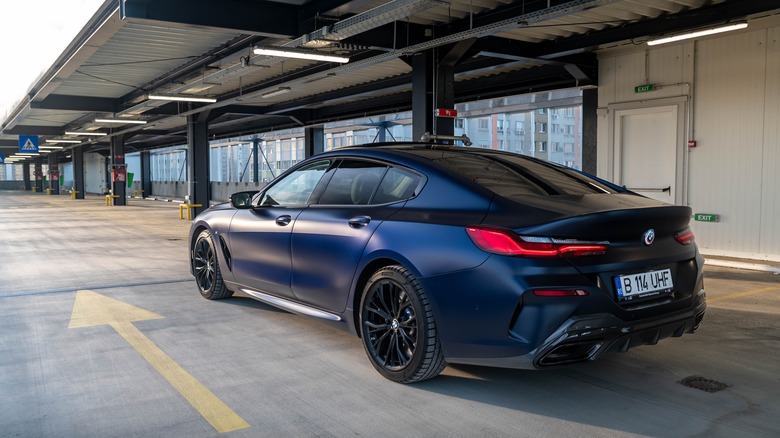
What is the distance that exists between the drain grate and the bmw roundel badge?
997 mm

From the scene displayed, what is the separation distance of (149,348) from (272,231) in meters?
1.21

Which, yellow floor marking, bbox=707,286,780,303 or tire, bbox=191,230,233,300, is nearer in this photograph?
tire, bbox=191,230,233,300

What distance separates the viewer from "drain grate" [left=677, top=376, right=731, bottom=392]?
3732 millimetres

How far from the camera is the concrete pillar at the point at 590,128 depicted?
39.9 feet

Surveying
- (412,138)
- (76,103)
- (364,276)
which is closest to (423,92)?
(412,138)

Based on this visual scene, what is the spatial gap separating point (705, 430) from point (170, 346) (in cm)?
346

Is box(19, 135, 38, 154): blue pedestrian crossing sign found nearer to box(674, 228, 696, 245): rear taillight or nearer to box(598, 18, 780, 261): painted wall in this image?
box(598, 18, 780, 261): painted wall

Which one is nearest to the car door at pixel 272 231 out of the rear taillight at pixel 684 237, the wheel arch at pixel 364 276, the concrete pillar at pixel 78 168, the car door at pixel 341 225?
the car door at pixel 341 225

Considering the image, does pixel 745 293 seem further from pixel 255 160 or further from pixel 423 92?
pixel 255 160

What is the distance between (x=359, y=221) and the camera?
13.1ft

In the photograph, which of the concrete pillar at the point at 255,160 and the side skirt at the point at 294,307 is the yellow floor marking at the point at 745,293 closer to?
the side skirt at the point at 294,307

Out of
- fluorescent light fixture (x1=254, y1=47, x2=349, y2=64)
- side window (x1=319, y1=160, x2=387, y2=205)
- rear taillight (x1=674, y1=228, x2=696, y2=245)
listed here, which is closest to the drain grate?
rear taillight (x1=674, y1=228, x2=696, y2=245)

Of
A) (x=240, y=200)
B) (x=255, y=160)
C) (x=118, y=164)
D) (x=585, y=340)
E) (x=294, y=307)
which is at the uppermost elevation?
(x=255, y=160)

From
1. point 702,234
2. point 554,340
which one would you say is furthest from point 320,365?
point 702,234
